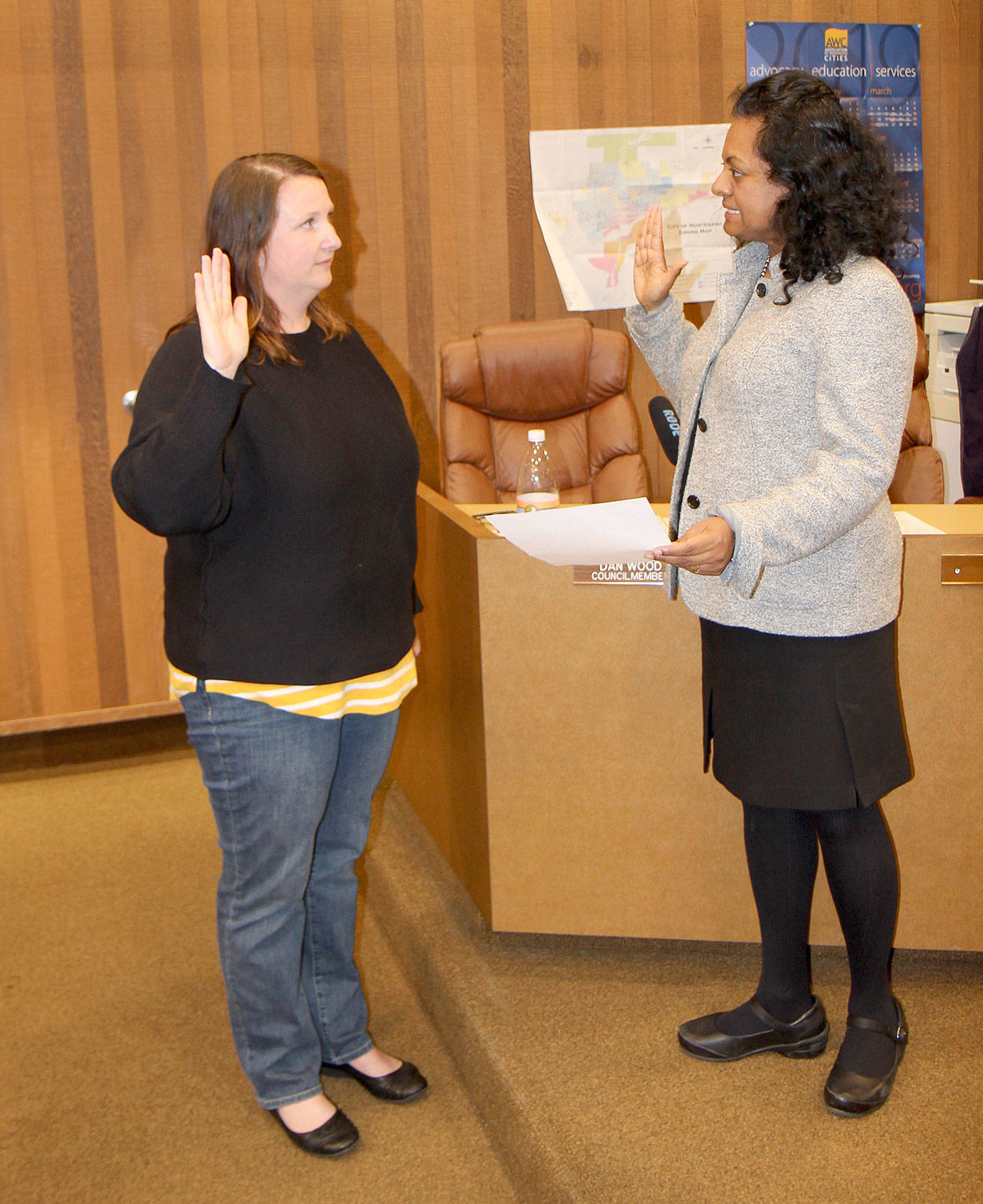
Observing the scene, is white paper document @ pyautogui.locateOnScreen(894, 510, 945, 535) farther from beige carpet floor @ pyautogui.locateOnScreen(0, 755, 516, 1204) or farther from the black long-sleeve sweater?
beige carpet floor @ pyautogui.locateOnScreen(0, 755, 516, 1204)

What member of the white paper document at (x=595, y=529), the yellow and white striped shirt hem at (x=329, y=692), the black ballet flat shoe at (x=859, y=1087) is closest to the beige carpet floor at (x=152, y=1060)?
the black ballet flat shoe at (x=859, y=1087)

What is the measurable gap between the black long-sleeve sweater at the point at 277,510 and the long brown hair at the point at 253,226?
0.03 metres

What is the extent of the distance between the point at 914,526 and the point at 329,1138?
1389 millimetres

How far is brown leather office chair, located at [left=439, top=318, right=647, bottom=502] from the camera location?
10.8ft

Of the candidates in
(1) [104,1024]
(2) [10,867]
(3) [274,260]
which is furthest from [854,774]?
(2) [10,867]

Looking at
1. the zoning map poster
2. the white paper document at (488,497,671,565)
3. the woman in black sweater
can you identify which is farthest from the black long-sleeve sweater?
the zoning map poster

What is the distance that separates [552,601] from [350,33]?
86.9 inches

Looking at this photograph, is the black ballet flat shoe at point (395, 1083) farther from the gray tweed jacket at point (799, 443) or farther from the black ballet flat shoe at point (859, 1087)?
the gray tweed jacket at point (799, 443)

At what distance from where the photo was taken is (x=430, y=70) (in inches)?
140

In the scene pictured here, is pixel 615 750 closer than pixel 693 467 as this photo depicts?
No

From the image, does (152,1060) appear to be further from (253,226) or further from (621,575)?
(253,226)

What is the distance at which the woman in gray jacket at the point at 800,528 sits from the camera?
1491 millimetres

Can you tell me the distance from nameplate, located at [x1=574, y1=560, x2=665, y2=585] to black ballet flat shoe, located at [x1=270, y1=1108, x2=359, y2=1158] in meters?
0.97

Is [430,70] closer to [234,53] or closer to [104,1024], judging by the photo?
[234,53]
